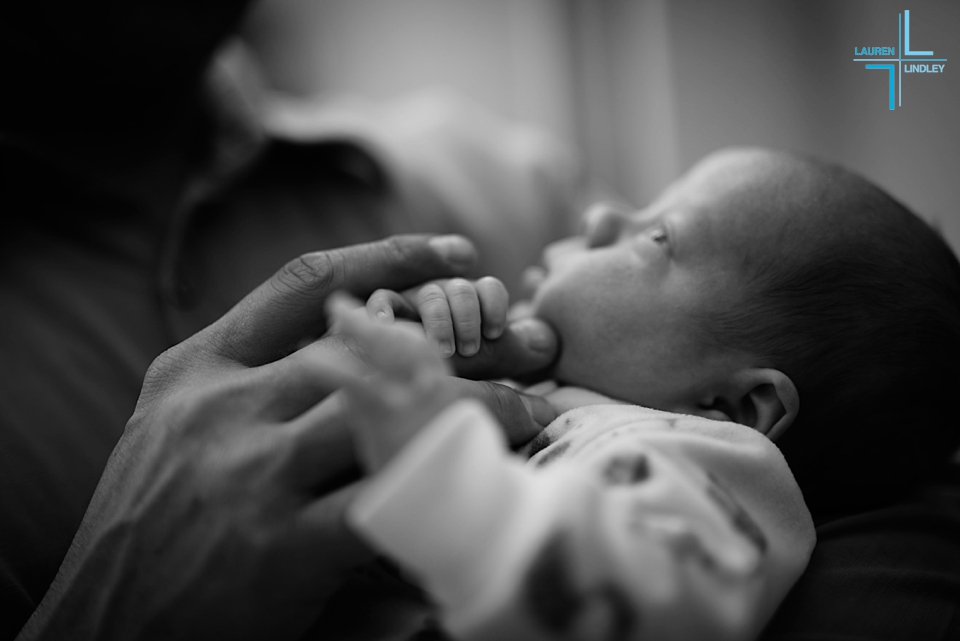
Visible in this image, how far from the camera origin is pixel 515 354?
82 centimetres

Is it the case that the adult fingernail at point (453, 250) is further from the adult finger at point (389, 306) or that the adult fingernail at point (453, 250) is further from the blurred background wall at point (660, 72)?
the blurred background wall at point (660, 72)

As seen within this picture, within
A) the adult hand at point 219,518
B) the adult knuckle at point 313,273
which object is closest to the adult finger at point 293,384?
the adult hand at point 219,518

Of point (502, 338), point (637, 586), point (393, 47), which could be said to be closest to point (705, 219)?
point (502, 338)

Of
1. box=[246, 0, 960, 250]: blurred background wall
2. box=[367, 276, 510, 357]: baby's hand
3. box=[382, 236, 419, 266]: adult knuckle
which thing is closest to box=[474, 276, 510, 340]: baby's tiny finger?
box=[367, 276, 510, 357]: baby's hand

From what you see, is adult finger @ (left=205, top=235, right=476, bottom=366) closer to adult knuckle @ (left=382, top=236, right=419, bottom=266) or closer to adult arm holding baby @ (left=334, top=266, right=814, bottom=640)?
adult knuckle @ (left=382, top=236, right=419, bottom=266)

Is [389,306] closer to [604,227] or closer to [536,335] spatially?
[536,335]

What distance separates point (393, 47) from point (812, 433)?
2.20 metres

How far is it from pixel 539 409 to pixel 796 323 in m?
0.34

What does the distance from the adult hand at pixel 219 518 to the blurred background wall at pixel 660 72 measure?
3.67ft

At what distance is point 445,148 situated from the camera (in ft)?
5.24

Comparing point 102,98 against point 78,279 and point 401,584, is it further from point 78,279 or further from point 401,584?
point 401,584

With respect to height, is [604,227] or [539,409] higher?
[604,227]

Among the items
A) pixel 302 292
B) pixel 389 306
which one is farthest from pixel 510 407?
pixel 302 292

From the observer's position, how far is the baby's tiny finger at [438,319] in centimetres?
73
